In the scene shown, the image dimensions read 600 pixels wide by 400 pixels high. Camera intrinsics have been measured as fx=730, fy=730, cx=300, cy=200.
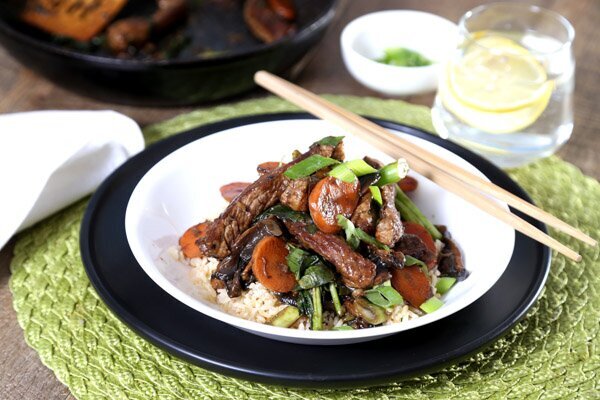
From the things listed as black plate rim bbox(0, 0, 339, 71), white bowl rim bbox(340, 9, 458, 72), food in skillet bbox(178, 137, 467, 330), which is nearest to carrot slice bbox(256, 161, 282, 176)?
food in skillet bbox(178, 137, 467, 330)

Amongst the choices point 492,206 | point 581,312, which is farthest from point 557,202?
point 492,206

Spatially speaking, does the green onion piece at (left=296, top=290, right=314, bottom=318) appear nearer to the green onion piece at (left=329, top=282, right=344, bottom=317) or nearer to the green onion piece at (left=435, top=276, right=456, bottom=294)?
the green onion piece at (left=329, top=282, right=344, bottom=317)

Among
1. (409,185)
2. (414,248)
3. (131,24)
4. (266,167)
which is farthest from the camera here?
(131,24)

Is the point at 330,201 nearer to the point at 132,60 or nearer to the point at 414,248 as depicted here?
the point at 414,248

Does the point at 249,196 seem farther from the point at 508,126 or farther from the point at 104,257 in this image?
the point at 508,126

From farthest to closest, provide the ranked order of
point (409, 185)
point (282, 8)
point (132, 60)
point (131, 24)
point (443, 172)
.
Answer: point (282, 8) → point (131, 24) → point (132, 60) → point (409, 185) → point (443, 172)

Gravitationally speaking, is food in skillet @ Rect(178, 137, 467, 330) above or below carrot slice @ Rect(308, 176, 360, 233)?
below

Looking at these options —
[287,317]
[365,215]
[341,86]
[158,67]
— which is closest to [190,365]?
[287,317]
